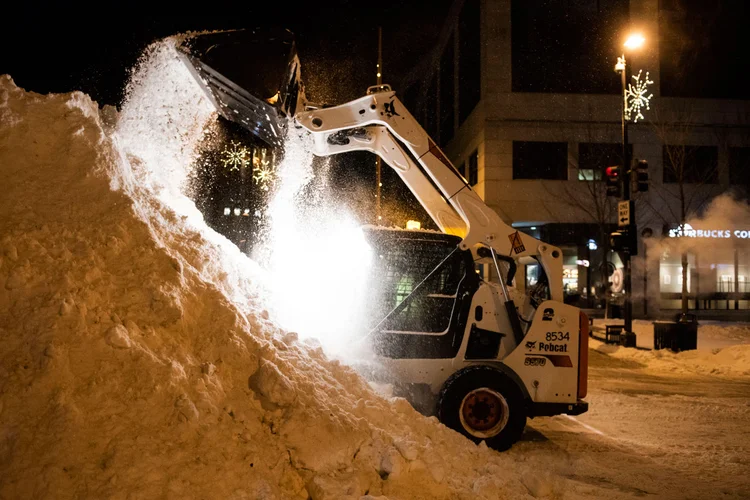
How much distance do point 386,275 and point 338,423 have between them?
7.13 feet

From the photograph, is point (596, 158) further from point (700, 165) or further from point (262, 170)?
point (262, 170)

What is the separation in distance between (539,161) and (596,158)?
2459 mm

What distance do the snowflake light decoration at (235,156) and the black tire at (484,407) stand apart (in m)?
23.4

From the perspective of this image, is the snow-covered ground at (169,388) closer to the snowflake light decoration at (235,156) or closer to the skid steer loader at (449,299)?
the skid steer loader at (449,299)

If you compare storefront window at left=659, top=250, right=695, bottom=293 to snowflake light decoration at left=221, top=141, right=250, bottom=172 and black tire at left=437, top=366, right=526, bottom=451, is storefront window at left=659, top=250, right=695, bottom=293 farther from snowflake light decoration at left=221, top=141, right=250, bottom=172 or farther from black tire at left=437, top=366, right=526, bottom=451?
black tire at left=437, top=366, right=526, bottom=451

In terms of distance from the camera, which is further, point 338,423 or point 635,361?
point 635,361

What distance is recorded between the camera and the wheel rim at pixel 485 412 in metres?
5.65

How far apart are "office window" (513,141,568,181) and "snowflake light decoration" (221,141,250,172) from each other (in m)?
13.0

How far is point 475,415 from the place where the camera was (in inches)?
223

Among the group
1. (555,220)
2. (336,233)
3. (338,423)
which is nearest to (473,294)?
(336,233)

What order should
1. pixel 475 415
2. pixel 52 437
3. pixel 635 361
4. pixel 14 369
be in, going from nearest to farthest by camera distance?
1. pixel 52 437
2. pixel 14 369
3. pixel 475 415
4. pixel 635 361

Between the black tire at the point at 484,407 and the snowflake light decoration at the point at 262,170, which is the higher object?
the snowflake light decoration at the point at 262,170

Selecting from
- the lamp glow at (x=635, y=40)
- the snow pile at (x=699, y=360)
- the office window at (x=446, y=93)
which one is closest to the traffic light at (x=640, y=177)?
the lamp glow at (x=635, y=40)

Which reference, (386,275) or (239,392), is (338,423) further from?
(386,275)
